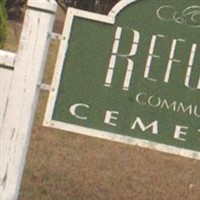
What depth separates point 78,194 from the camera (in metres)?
5.93

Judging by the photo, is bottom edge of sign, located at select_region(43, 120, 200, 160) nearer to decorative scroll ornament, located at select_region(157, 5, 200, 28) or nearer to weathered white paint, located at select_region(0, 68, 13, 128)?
weathered white paint, located at select_region(0, 68, 13, 128)

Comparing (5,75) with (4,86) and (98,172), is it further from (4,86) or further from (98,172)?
(98,172)

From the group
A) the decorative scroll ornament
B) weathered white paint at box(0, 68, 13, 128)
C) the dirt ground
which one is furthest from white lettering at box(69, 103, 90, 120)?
the dirt ground

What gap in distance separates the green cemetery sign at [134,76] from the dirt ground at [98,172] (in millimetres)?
1371

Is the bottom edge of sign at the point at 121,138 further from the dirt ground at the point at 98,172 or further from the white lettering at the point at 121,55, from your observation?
the dirt ground at the point at 98,172

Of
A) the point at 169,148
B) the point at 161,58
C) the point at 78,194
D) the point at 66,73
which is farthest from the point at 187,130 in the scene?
the point at 78,194

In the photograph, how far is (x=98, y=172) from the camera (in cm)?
668

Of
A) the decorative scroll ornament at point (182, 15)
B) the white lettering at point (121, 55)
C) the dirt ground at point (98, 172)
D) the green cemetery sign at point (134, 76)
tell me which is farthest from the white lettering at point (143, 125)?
the dirt ground at point (98, 172)

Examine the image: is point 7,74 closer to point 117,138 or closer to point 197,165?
point 117,138

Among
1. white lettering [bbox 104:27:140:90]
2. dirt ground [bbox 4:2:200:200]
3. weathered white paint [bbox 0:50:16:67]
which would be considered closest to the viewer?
white lettering [bbox 104:27:140:90]

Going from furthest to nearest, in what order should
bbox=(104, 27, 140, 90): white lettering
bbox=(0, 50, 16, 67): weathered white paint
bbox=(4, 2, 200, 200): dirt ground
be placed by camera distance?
1. bbox=(4, 2, 200, 200): dirt ground
2. bbox=(0, 50, 16, 67): weathered white paint
3. bbox=(104, 27, 140, 90): white lettering

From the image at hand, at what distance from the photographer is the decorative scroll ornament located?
4.54 metres

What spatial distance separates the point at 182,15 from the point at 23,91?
1015 millimetres

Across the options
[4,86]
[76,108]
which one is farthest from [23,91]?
[76,108]
